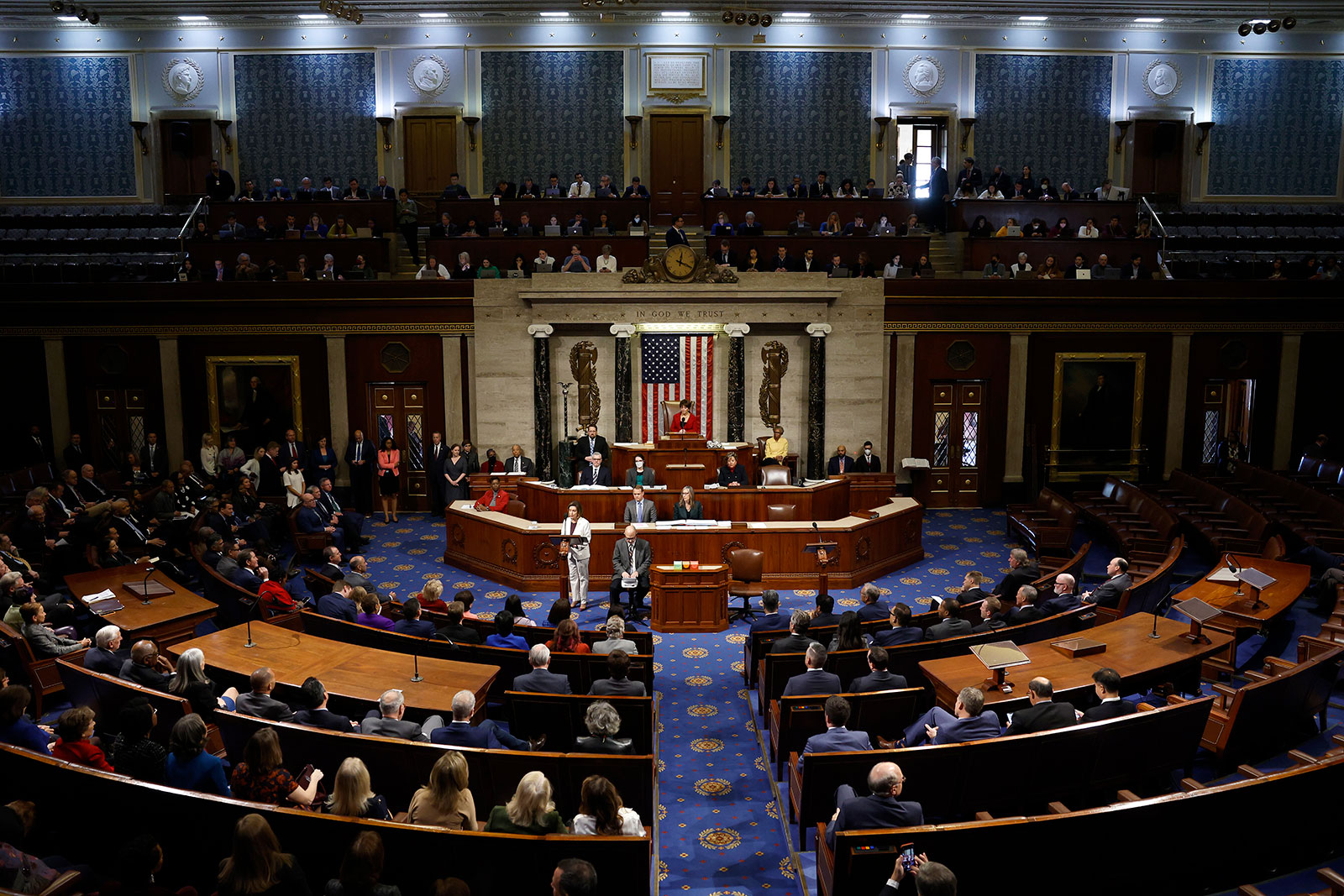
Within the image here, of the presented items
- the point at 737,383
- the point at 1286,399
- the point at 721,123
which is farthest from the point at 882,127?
the point at 1286,399

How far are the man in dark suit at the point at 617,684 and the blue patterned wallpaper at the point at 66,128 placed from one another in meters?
20.5

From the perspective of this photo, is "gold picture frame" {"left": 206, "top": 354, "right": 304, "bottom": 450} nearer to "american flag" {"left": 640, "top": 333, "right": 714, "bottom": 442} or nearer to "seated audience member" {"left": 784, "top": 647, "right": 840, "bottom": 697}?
"american flag" {"left": 640, "top": 333, "right": 714, "bottom": 442}

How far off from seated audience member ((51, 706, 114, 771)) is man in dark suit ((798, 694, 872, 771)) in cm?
461

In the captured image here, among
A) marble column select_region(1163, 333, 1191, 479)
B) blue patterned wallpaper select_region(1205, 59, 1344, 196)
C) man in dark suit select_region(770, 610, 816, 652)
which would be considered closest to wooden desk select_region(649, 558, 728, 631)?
man in dark suit select_region(770, 610, 816, 652)

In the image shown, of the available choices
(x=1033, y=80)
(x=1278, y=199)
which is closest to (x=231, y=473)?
(x=1033, y=80)

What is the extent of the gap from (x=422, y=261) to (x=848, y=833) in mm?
16803

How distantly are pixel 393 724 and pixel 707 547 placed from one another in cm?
696

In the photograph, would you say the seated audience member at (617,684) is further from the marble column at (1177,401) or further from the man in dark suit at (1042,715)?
the marble column at (1177,401)

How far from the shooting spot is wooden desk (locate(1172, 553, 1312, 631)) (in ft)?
30.5

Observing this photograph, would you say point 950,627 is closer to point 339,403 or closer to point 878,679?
point 878,679

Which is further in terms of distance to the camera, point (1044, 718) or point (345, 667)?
point (345, 667)

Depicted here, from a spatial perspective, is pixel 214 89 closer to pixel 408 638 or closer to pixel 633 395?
pixel 633 395

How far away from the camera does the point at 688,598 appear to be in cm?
1173

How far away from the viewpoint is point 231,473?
16734 mm
